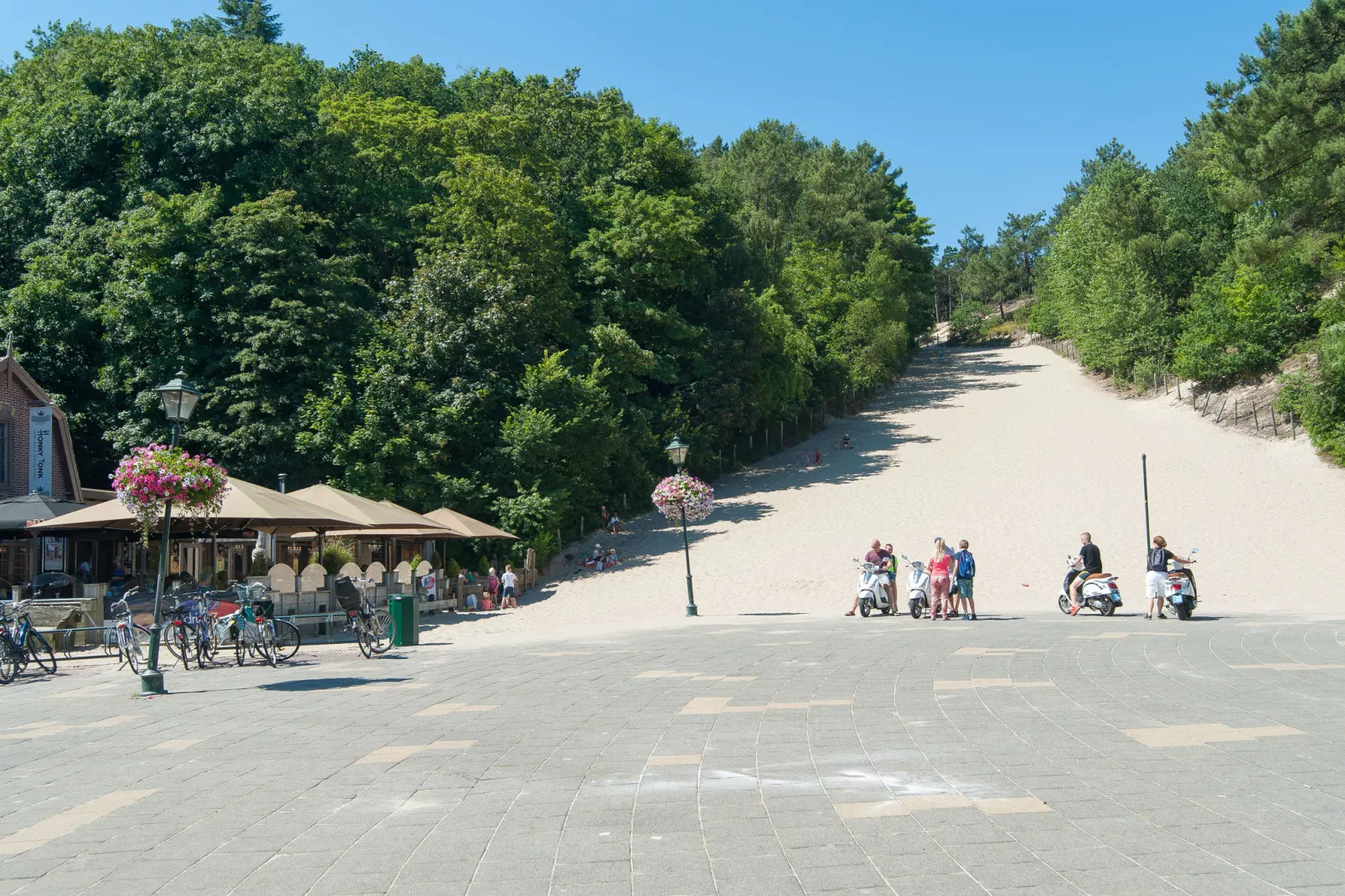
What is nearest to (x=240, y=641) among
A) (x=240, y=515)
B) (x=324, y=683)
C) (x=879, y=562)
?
(x=240, y=515)

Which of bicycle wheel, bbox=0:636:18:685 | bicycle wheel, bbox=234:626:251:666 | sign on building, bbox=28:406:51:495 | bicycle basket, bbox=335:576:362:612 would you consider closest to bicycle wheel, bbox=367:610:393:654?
bicycle basket, bbox=335:576:362:612

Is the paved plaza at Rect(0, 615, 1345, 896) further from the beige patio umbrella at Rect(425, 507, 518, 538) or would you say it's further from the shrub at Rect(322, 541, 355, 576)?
the beige patio umbrella at Rect(425, 507, 518, 538)

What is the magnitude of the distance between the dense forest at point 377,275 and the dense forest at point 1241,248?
853 inches

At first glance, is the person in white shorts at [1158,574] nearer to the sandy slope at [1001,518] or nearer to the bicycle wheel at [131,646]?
the sandy slope at [1001,518]

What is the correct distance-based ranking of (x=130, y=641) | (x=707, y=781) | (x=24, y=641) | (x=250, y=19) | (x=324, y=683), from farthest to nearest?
(x=250, y=19) < (x=130, y=641) < (x=24, y=641) < (x=324, y=683) < (x=707, y=781)

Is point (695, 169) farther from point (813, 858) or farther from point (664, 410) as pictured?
point (813, 858)

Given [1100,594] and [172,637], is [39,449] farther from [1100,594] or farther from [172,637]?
[1100,594]

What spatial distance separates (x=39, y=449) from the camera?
93.6ft

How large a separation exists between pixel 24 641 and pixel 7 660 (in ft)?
1.19

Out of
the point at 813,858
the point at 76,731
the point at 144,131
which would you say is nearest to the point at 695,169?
the point at 144,131

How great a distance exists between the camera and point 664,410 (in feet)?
147

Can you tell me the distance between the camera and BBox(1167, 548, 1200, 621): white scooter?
18.5 meters

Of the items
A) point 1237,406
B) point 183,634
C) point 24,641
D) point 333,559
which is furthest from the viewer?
point 1237,406

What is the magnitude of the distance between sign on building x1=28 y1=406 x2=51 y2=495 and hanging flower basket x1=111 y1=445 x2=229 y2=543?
57.6 ft
